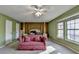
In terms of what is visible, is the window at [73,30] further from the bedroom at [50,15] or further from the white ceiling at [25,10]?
the white ceiling at [25,10]

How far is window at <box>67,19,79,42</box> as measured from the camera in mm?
5547

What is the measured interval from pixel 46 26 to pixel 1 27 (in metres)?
8.63

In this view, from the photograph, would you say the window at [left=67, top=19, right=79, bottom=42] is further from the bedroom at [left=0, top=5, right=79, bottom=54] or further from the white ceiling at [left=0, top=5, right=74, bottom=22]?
the white ceiling at [left=0, top=5, right=74, bottom=22]

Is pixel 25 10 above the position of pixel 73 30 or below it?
above

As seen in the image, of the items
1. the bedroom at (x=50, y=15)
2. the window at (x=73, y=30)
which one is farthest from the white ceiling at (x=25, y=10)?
the window at (x=73, y=30)

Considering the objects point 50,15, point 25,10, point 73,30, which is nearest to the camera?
point 25,10

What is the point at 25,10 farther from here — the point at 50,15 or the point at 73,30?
the point at 73,30

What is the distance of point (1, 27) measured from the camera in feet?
21.9

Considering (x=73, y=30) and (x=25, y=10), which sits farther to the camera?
(x=73, y=30)

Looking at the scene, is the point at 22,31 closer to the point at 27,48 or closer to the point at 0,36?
the point at 0,36

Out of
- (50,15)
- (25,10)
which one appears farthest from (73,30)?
(25,10)

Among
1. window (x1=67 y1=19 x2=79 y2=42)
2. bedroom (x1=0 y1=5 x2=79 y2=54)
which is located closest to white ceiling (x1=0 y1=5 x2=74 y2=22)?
bedroom (x1=0 y1=5 x2=79 y2=54)

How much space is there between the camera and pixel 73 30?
6039 mm

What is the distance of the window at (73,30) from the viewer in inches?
218
